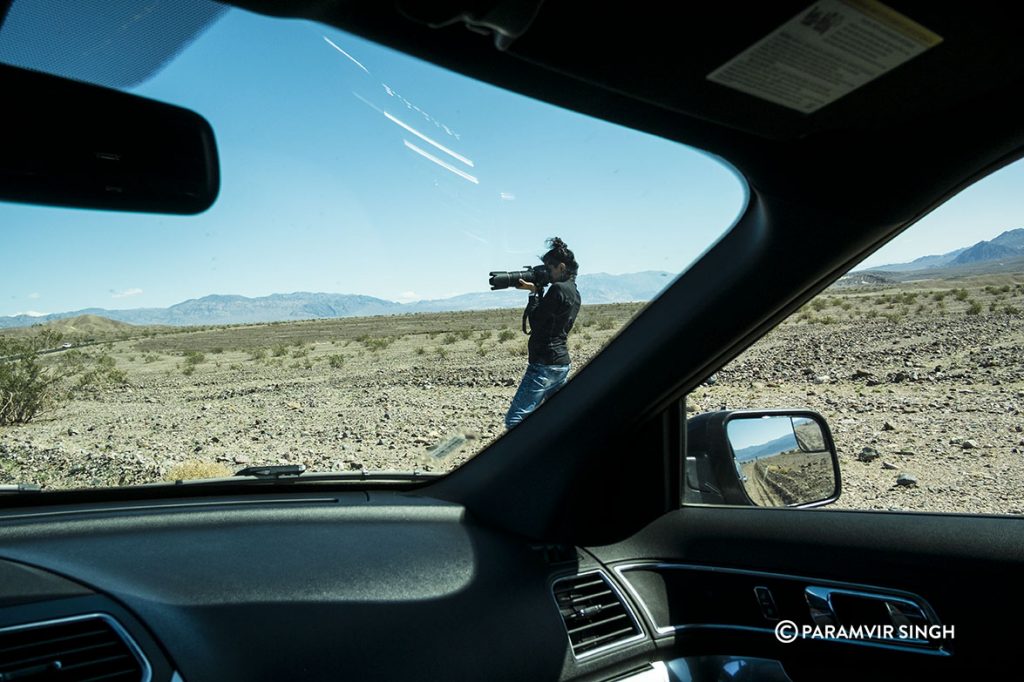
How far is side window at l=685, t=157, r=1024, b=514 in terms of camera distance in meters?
2.62

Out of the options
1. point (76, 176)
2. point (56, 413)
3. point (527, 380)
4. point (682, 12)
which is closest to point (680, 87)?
point (682, 12)

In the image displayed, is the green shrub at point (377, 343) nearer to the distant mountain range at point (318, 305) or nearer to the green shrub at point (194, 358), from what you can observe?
the distant mountain range at point (318, 305)

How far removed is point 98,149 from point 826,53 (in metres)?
1.70

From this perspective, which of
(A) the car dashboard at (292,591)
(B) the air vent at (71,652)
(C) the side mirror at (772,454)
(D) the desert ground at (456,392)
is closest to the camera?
(B) the air vent at (71,652)

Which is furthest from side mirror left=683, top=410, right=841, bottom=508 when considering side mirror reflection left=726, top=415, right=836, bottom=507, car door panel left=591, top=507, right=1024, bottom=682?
car door panel left=591, top=507, right=1024, bottom=682

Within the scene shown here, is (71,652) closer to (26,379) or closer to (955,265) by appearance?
(26,379)

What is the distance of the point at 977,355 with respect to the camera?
2744 mm

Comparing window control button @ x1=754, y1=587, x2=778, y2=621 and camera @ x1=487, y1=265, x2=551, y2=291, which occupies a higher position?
camera @ x1=487, y1=265, x2=551, y2=291

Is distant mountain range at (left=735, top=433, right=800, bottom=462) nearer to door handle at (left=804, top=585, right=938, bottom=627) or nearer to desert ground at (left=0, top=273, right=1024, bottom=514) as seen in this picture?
desert ground at (left=0, top=273, right=1024, bottom=514)

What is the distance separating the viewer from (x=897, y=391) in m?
3.04

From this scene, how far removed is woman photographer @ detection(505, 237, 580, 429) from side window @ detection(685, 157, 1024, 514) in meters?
0.61

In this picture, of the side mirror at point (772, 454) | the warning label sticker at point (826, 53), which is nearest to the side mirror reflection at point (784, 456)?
the side mirror at point (772, 454)

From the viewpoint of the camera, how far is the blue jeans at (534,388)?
3.12 meters

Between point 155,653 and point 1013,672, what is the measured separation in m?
2.65
